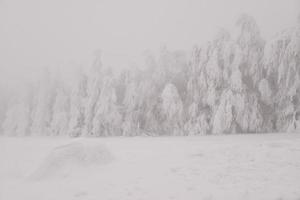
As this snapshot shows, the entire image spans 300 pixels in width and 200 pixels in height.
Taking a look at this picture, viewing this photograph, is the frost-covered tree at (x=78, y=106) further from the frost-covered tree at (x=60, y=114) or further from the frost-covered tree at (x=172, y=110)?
the frost-covered tree at (x=172, y=110)

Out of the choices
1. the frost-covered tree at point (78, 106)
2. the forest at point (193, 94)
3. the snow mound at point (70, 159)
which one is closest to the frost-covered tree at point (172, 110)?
the forest at point (193, 94)

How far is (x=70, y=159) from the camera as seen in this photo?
9.05 meters

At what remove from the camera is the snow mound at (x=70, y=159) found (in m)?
8.50

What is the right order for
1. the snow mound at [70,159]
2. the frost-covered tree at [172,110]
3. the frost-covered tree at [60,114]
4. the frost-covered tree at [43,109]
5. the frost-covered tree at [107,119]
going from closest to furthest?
the snow mound at [70,159] → the frost-covered tree at [172,110] → the frost-covered tree at [107,119] → the frost-covered tree at [60,114] → the frost-covered tree at [43,109]

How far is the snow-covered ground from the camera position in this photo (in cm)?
607

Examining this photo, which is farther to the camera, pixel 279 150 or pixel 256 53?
pixel 256 53

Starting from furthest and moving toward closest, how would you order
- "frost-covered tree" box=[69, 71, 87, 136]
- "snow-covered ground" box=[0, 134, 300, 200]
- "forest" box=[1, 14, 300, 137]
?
"frost-covered tree" box=[69, 71, 87, 136], "forest" box=[1, 14, 300, 137], "snow-covered ground" box=[0, 134, 300, 200]

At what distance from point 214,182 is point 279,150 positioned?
3780 mm

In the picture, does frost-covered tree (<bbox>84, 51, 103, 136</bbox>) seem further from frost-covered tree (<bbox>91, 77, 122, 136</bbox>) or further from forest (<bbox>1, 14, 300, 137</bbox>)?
frost-covered tree (<bbox>91, 77, 122, 136</bbox>)

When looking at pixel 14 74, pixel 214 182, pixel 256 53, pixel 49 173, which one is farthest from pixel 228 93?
pixel 14 74

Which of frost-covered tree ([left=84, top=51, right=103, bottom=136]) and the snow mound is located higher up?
frost-covered tree ([left=84, top=51, right=103, bottom=136])

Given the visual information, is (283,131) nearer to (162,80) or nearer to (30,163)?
(162,80)

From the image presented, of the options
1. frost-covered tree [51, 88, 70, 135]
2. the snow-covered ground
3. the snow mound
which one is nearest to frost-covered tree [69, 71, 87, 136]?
frost-covered tree [51, 88, 70, 135]

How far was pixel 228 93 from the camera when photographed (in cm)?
1895
